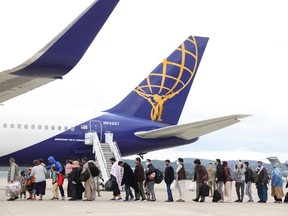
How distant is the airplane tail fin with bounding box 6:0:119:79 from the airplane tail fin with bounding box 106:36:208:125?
19751 mm

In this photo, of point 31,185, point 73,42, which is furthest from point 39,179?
point 73,42

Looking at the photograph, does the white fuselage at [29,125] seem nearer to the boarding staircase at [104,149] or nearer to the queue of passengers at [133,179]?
the boarding staircase at [104,149]

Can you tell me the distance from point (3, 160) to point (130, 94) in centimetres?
757

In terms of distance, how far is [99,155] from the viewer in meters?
27.2

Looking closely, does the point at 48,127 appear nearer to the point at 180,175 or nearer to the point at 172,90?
the point at 172,90

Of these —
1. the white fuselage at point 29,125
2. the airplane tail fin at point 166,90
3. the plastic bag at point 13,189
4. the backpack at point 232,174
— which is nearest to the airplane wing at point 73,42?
the plastic bag at point 13,189

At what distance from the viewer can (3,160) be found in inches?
1109

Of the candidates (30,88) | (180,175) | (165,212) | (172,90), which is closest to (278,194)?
(180,175)

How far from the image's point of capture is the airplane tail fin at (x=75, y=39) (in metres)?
11.2

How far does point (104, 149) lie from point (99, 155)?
3.93ft

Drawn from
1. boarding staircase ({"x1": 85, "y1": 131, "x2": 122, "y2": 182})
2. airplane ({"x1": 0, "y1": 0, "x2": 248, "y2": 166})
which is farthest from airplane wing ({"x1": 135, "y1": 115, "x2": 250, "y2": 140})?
boarding staircase ({"x1": 85, "y1": 131, "x2": 122, "y2": 182})

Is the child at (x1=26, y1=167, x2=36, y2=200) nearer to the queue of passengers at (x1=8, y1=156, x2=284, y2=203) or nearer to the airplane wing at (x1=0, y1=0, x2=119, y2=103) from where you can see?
the queue of passengers at (x1=8, y1=156, x2=284, y2=203)

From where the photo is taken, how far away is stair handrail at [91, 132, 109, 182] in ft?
83.5

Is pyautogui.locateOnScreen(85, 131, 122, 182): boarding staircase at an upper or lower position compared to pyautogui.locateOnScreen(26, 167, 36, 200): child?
upper
